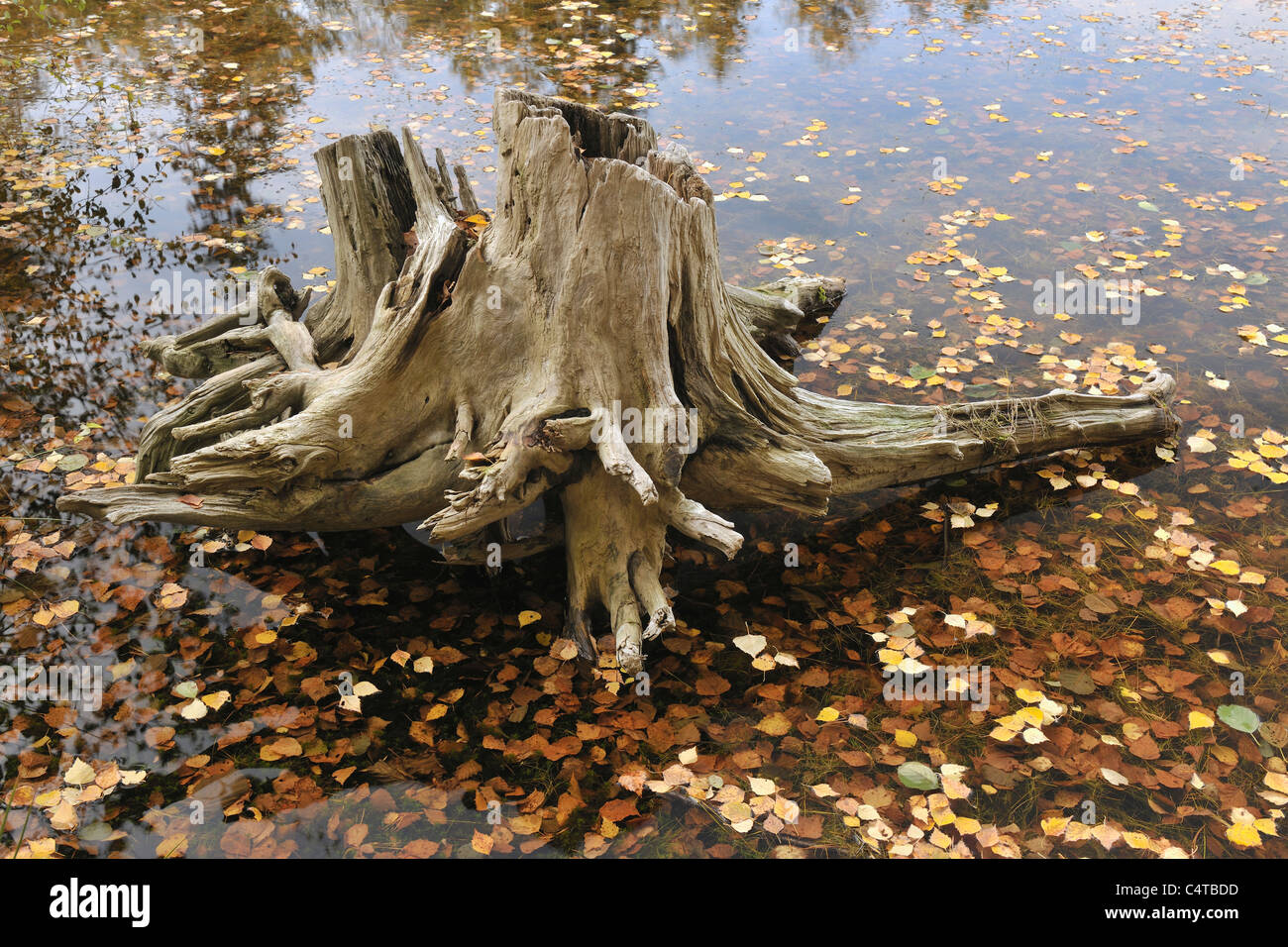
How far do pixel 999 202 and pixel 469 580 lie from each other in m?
5.73

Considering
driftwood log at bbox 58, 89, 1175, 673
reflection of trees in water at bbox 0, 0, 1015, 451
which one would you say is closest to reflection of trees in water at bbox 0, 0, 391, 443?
reflection of trees in water at bbox 0, 0, 1015, 451

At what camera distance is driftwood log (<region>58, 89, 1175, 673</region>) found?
153 inches

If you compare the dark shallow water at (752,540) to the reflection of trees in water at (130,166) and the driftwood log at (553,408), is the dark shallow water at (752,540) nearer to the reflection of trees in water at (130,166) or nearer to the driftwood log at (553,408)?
the reflection of trees in water at (130,166)

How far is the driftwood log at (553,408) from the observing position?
3.89m

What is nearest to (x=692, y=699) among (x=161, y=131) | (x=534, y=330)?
(x=534, y=330)

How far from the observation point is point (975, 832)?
345 centimetres

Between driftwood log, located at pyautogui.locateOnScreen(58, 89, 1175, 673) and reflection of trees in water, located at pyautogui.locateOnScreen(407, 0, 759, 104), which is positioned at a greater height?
reflection of trees in water, located at pyautogui.locateOnScreen(407, 0, 759, 104)

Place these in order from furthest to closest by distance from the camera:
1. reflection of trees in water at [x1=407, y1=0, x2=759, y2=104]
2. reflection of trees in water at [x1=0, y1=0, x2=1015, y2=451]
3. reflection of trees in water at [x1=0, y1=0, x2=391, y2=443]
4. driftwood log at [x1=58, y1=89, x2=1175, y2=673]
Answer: reflection of trees in water at [x1=407, y1=0, x2=759, y2=104]
reflection of trees in water at [x1=0, y1=0, x2=1015, y2=451]
reflection of trees in water at [x1=0, y1=0, x2=391, y2=443]
driftwood log at [x1=58, y1=89, x2=1175, y2=673]

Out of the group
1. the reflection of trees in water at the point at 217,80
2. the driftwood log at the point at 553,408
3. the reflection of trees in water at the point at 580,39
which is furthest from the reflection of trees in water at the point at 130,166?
the driftwood log at the point at 553,408

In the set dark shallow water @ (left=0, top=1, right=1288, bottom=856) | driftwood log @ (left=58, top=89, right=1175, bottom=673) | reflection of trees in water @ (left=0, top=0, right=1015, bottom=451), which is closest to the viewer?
dark shallow water @ (left=0, top=1, right=1288, bottom=856)

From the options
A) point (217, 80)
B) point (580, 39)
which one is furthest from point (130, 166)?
point (580, 39)

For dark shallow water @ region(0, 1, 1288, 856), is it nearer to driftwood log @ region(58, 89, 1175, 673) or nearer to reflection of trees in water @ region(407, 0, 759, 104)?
reflection of trees in water @ region(407, 0, 759, 104)
